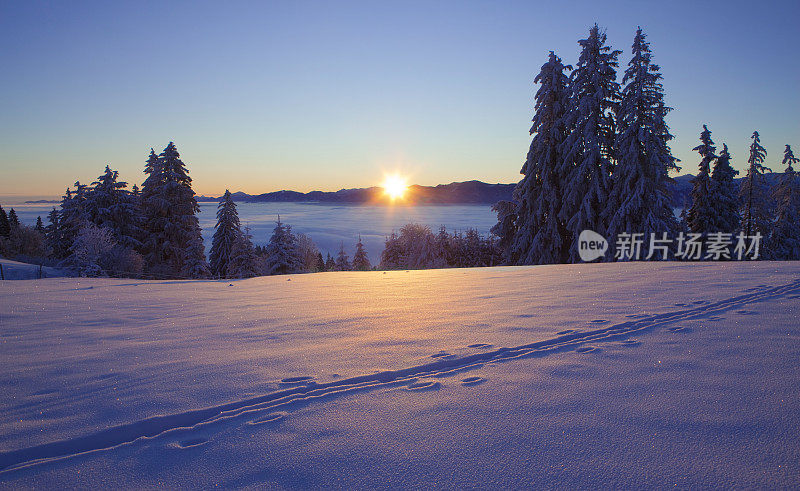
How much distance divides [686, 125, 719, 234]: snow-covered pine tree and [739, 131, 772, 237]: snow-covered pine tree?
530cm

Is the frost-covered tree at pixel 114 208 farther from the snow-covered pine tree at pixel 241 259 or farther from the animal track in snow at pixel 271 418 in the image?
the animal track in snow at pixel 271 418

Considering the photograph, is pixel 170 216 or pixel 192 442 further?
pixel 170 216

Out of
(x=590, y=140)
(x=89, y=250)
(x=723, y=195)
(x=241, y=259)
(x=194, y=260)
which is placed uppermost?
(x=590, y=140)

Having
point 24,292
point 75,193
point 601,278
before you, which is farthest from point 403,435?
point 75,193

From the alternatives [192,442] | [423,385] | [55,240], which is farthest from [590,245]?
[55,240]

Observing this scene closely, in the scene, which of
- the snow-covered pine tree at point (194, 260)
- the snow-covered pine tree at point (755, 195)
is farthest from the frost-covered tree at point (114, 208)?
the snow-covered pine tree at point (755, 195)

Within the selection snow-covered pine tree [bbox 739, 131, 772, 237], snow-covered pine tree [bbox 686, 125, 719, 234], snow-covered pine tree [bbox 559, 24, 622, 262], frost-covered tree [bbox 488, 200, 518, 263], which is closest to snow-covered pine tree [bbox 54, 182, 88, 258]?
frost-covered tree [bbox 488, 200, 518, 263]

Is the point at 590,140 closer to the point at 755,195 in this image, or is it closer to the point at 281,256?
the point at 755,195

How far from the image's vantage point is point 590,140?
2164cm

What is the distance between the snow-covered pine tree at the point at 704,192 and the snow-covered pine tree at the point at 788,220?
319 inches

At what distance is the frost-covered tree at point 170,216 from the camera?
36.1 meters

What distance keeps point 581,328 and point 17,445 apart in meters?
4.90

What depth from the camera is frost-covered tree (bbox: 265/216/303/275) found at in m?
34.9

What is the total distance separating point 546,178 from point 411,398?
2346 centimetres
